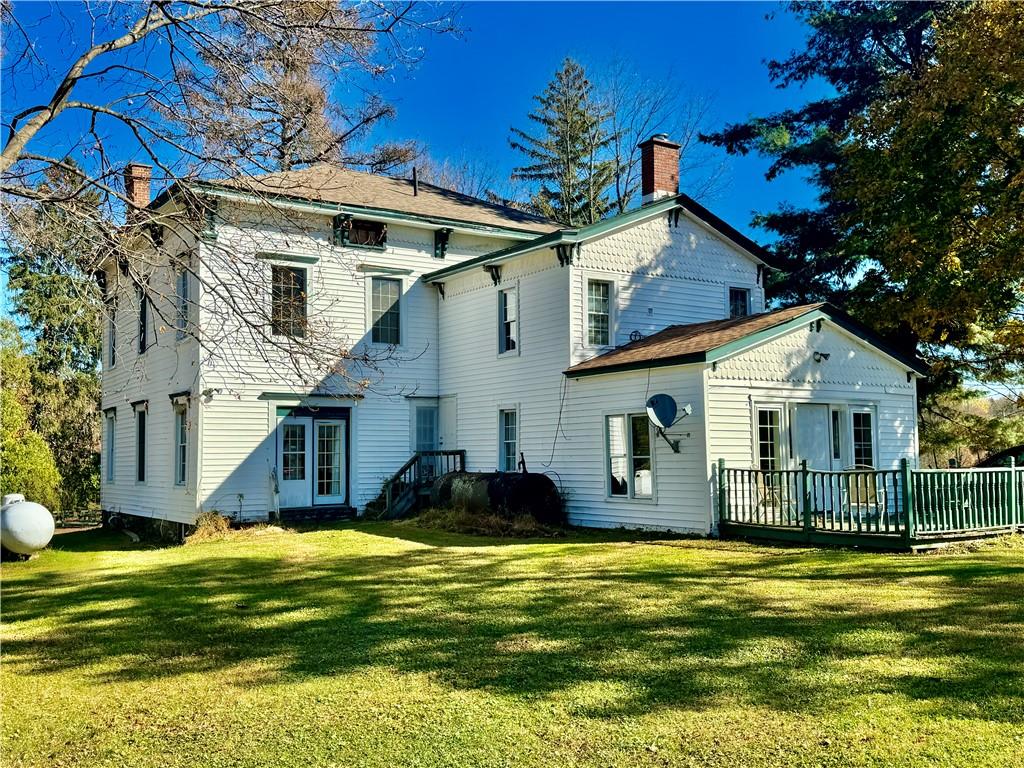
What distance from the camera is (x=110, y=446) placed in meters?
26.4

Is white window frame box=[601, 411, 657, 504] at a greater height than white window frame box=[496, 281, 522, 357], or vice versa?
white window frame box=[496, 281, 522, 357]

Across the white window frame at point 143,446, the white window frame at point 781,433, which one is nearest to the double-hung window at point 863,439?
the white window frame at point 781,433

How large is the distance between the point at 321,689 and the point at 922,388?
75.3ft

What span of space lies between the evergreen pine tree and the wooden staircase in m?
22.9

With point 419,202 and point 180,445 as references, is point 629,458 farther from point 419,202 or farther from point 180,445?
point 180,445

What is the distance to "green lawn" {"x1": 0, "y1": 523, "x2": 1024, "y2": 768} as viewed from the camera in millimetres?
5383

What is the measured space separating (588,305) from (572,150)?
26.2 metres

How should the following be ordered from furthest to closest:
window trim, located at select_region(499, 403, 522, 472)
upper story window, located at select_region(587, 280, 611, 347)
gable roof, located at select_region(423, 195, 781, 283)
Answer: window trim, located at select_region(499, 403, 522, 472)
upper story window, located at select_region(587, 280, 611, 347)
gable roof, located at select_region(423, 195, 781, 283)

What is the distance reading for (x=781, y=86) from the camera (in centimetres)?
3156

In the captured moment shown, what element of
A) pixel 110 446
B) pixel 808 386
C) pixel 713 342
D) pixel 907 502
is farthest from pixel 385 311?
pixel 907 502

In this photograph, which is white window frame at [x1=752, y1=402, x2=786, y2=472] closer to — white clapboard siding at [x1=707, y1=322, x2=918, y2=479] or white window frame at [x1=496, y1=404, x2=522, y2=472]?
white clapboard siding at [x1=707, y1=322, x2=918, y2=479]

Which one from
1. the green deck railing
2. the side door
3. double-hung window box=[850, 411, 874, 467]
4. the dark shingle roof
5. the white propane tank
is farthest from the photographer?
the dark shingle roof

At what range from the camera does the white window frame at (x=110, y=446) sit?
84.9 ft

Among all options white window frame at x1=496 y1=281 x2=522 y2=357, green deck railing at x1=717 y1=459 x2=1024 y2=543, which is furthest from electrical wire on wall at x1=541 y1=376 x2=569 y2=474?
green deck railing at x1=717 y1=459 x2=1024 y2=543
